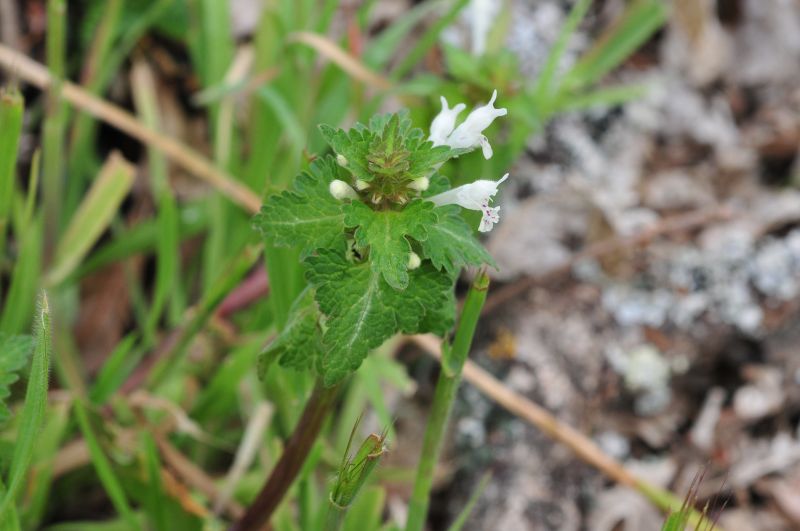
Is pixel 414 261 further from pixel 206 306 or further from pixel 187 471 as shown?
pixel 187 471

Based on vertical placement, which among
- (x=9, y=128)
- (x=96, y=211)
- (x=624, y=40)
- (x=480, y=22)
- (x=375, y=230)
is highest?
(x=624, y=40)

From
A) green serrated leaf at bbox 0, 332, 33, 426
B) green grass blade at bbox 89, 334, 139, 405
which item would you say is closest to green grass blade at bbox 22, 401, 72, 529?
green grass blade at bbox 89, 334, 139, 405

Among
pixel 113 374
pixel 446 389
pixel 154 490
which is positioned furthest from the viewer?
pixel 113 374

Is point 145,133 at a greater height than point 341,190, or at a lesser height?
greater

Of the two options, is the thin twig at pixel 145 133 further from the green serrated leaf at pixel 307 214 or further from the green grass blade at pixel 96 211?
the green serrated leaf at pixel 307 214

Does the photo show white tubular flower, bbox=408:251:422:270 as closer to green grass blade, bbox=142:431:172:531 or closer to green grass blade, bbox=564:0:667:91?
green grass blade, bbox=142:431:172:531

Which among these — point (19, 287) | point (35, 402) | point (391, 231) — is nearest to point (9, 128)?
point (19, 287)

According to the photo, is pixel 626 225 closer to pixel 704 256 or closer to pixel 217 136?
pixel 704 256

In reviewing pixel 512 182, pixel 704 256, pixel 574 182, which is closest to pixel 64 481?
pixel 512 182
